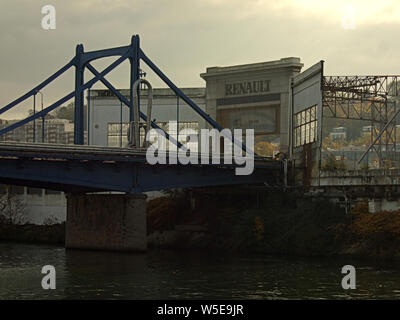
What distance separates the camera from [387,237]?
6688 cm

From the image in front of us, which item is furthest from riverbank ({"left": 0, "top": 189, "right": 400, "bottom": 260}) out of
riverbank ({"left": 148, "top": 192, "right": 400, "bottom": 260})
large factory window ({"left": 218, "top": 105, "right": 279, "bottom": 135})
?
large factory window ({"left": 218, "top": 105, "right": 279, "bottom": 135})

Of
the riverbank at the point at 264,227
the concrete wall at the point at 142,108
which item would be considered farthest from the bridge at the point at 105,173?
the concrete wall at the point at 142,108

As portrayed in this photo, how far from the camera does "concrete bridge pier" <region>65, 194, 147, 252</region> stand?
75.9 meters

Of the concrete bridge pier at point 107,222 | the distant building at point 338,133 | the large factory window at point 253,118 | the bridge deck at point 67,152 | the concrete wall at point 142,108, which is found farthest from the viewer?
the distant building at point 338,133

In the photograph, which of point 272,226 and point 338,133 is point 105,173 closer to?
point 272,226

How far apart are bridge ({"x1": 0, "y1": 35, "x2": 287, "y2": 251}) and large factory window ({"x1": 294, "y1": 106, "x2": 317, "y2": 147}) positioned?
181 inches

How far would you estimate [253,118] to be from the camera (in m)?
104

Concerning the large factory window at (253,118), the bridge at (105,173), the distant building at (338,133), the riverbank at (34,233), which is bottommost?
the riverbank at (34,233)

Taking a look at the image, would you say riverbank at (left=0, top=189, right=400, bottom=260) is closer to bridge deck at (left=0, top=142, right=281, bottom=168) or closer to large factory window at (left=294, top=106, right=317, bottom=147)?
bridge deck at (left=0, top=142, right=281, bottom=168)

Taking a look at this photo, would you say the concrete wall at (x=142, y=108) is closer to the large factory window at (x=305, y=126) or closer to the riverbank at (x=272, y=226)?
the large factory window at (x=305, y=126)

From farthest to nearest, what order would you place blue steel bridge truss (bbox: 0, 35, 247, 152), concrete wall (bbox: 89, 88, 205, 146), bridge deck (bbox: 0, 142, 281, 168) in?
1. concrete wall (bbox: 89, 88, 205, 146)
2. blue steel bridge truss (bbox: 0, 35, 247, 152)
3. bridge deck (bbox: 0, 142, 281, 168)

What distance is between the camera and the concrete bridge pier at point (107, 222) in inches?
2990

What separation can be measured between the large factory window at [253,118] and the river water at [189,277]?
3231cm
